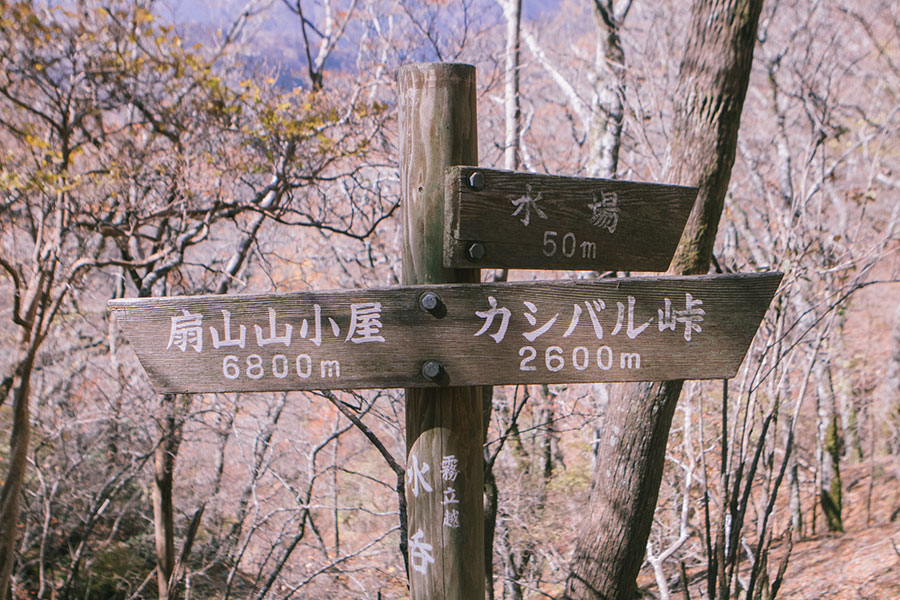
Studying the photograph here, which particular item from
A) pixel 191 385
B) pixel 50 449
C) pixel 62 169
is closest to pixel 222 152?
pixel 62 169

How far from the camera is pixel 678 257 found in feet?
10.5

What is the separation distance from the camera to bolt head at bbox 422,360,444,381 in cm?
157

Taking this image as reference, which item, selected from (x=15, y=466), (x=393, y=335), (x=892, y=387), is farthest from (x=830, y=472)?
(x=15, y=466)

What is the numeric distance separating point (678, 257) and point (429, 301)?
6.64 feet

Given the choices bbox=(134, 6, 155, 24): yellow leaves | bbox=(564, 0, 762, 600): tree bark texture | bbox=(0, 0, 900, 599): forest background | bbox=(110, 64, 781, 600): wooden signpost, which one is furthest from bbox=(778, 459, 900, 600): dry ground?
bbox=(134, 6, 155, 24): yellow leaves

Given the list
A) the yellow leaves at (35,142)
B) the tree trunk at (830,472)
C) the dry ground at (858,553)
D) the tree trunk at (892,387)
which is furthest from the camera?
the tree trunk at (892,387)

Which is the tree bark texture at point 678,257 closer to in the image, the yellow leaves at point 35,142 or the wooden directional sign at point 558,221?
the wooden directional sign at point 558,221

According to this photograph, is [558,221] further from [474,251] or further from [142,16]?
[142,16]

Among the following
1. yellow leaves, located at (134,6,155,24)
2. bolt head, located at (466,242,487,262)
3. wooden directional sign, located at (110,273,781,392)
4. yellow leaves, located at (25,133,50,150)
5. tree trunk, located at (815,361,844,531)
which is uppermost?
yellow leaves, located at (134,6,155,24)

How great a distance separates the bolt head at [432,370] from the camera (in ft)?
5.14

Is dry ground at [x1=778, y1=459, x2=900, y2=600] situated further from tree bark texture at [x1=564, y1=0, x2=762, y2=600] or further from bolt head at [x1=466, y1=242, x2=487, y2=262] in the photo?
bolt head at [x1=466, y1=242, x2=487, y2=262]

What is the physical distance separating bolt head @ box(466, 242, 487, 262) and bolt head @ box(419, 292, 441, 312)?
131mm

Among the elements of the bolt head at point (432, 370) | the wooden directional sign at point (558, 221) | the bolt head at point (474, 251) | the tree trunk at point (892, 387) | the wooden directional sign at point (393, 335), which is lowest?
the bolt head at point (432, 370)

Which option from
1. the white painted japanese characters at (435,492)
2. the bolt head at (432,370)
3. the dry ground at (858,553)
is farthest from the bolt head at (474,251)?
the dry ground at (858,553)
